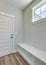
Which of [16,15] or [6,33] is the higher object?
[16,15]

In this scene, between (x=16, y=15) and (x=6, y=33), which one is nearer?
(x=6, y=33)

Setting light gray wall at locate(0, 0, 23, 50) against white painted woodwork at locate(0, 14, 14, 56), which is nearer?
white painted woodwork at locate(0, 14, 14, 56)

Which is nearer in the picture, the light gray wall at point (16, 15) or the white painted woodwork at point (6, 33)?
the white painted woodwork at point (6, 33)

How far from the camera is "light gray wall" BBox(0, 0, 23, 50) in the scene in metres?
3.66

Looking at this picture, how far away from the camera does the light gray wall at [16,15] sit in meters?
3.66

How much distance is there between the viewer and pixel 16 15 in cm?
416

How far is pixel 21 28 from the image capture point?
4.41 metres

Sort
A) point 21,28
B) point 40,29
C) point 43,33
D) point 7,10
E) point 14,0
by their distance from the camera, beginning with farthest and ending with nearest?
1. point 21,28
2. point 7,10
3. point 14,0
4. point 40,29
5. point 43,33

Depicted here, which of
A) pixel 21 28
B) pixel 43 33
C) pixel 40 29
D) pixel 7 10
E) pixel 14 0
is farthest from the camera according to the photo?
pixel 21 28

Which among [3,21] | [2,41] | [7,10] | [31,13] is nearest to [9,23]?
[3,21]

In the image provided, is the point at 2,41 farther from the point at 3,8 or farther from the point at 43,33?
the point at 43,33

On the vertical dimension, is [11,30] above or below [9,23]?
below

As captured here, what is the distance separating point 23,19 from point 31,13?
1.08 m

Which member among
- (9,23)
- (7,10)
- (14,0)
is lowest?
(9,23)
